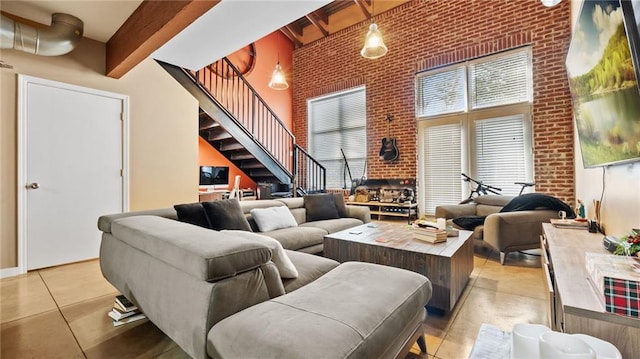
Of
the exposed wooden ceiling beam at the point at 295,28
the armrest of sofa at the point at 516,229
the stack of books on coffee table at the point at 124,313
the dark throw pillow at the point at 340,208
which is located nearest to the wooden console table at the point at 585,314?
the armrest of sofa at the point at 516,229

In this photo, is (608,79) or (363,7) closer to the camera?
(608,79)

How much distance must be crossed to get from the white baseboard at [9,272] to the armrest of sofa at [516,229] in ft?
15.8

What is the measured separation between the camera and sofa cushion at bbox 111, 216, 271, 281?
3.56 feet

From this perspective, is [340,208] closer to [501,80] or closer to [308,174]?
[308,174]

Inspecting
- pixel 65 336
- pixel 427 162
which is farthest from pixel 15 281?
pixel 427 162

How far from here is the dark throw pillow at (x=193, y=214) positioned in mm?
2352

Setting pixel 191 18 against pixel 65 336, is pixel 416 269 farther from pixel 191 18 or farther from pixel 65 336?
pixel 191 18

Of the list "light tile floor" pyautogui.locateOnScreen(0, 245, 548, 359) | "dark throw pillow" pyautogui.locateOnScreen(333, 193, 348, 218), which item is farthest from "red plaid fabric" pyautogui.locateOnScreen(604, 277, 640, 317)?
"dark throw pillow" pyautogui.locateOnScreen(333, 193, 348, 218)

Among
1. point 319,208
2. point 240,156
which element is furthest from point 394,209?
point 240,156

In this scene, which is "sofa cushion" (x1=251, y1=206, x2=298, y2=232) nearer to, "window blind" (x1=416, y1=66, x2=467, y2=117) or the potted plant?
the potted plant

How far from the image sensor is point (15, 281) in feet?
8.52

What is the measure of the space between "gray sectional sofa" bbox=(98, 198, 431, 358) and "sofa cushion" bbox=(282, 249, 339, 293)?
1 cm

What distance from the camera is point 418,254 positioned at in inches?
79.9

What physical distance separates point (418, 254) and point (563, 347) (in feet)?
4.20
